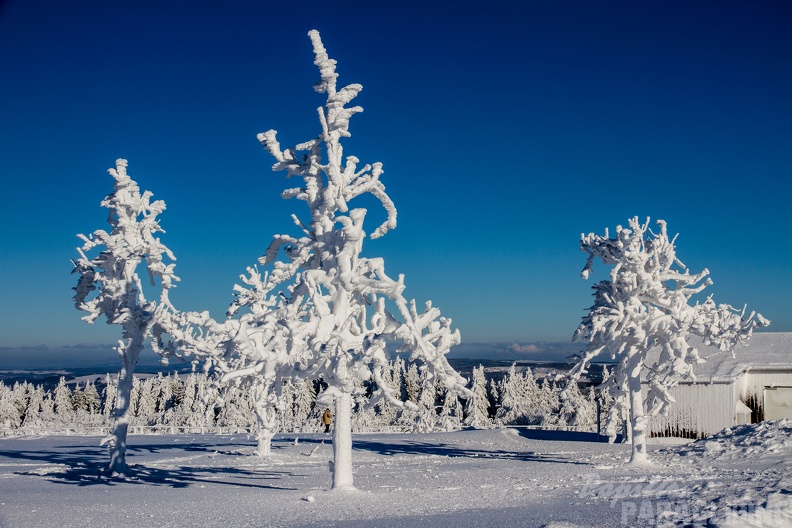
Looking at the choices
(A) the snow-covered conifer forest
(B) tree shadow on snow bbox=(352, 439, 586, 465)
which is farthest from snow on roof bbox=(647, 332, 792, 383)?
(A) the snow-covered conifer forest

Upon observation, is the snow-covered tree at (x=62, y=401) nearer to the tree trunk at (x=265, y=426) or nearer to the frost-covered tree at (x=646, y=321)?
the tree trunk at (x=265, y=426)

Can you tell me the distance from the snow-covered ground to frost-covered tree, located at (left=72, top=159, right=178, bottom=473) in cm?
283

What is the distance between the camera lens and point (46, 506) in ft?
44.1

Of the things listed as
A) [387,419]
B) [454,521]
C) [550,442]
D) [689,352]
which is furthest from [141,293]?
[387,419]

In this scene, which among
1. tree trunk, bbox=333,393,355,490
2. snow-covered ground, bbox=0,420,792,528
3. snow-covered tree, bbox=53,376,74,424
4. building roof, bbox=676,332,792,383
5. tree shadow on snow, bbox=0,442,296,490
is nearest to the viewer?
snow-covered ground, bbox=0,420,792,528

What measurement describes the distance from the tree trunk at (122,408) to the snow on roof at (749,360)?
23.2 meters

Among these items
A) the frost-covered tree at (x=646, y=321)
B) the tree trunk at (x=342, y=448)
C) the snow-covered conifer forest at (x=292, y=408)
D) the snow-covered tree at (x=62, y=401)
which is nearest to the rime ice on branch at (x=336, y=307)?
the tree trunk at (x=342, y=448)

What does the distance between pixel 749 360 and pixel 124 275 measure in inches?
1103

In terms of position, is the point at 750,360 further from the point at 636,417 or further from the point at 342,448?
the point at 342,448

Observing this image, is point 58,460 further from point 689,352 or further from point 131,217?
point 689,352

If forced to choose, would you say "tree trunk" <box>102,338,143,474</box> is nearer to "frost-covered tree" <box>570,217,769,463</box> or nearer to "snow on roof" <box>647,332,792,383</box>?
"frost-covered tree" <box>570,217,769,463</box>

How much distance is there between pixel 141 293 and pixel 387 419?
49527mm

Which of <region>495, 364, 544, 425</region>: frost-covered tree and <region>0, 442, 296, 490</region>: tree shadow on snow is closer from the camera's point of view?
<region>0, 442, 296, 490</region>: tree shadow on snow

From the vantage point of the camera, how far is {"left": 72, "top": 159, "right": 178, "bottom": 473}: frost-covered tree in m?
19.3
